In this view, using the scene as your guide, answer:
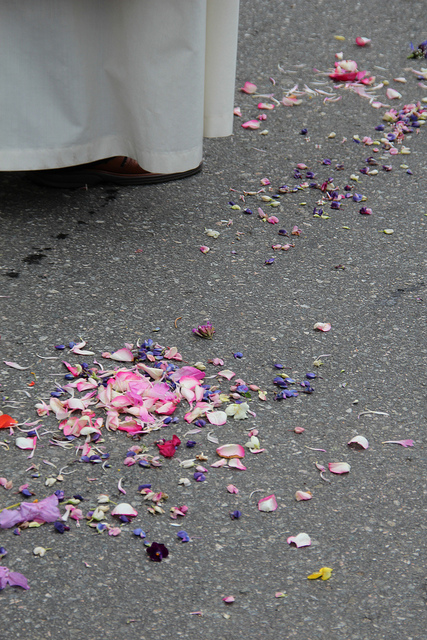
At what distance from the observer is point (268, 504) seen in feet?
5.26

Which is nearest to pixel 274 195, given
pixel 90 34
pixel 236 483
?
→ pixel 90 34

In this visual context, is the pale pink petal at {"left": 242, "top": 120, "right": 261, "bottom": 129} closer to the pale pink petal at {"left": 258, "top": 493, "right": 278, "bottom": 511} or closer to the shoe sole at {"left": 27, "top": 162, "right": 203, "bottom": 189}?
the shoe sole at {"left": 27, "top": 162, "right": 203, "bottom": 189}

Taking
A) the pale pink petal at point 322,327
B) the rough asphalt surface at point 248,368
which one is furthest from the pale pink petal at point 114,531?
the pale pink petal at point 322,327

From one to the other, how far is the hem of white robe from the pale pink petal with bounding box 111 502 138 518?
128cm

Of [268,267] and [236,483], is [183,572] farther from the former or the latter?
[268,267]

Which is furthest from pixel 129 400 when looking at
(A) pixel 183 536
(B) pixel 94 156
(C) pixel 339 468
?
(B) pixel 94 156

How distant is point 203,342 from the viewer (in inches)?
82.1

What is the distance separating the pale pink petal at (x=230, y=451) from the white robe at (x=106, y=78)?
1.11 meters

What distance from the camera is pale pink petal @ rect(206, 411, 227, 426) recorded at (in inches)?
71.3

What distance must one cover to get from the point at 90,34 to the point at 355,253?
1.14 m

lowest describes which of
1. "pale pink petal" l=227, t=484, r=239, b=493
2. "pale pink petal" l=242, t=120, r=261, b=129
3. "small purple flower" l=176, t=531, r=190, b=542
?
"pale pink petal" l=227, t=484, r=239, b=493

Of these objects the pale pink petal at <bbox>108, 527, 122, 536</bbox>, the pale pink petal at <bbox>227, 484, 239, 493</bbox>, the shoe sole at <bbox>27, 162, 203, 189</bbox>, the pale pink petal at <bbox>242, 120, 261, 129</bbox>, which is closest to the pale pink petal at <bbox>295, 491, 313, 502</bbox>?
the pale pink petal at <bbox>227, 484, 239, 493</bbox>

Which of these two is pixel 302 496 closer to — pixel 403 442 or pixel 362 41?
pixel 403 442

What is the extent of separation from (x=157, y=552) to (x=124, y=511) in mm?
128
